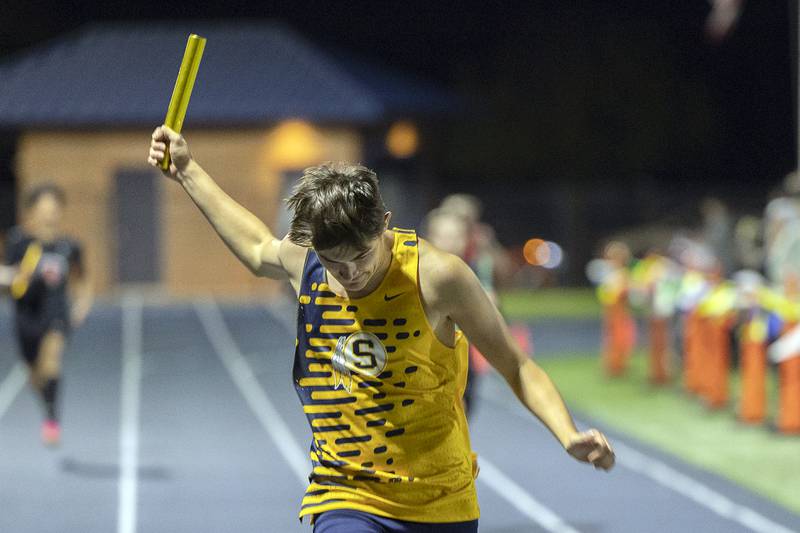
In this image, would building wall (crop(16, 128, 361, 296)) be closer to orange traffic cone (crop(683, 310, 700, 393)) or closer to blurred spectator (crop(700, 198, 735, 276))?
blurred spectator (crop(700, 198, 735, 276))

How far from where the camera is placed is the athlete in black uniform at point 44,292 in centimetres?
1180

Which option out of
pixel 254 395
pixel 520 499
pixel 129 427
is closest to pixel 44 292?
pixel 129 427

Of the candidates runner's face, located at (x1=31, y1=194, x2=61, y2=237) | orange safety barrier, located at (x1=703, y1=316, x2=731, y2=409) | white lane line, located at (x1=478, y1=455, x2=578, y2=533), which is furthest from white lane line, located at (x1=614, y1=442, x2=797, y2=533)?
runner's face, located at (x1=31, y1=194, x2=61, y2=237)

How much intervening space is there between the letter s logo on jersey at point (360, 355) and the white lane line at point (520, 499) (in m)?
5.14

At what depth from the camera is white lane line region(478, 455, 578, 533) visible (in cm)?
907

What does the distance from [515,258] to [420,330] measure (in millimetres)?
35328

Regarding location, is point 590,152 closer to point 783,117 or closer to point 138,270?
point 783,117

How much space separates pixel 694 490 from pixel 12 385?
31.9 feet

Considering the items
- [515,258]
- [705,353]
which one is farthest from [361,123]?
[705,353]

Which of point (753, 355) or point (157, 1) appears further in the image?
point (157, 1)

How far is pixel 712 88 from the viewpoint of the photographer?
161 ft

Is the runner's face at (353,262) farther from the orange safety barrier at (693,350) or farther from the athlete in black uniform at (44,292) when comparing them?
the orange safety barrier at (693,350)

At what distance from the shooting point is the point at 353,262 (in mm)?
3746

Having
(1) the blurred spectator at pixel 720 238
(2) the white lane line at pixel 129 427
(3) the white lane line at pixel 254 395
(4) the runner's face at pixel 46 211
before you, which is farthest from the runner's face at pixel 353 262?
(1) the blurred spectator at pixel 720 238
